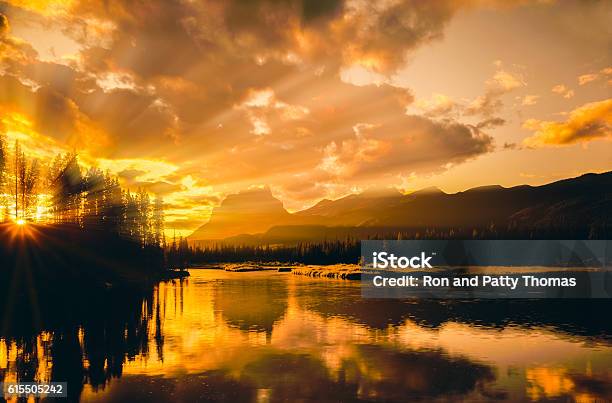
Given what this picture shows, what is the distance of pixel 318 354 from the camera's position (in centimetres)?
3884

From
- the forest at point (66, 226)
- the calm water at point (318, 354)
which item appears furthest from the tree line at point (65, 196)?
the calm water at point (318, 354)

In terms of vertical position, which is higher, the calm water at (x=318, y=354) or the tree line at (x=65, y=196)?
the tree line at (x=65, y=196)

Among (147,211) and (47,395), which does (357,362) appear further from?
(147,211)

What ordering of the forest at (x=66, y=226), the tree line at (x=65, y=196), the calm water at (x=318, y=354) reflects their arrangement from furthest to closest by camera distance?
the tree line at (x=65, y=196) < the forest at (x=66, y=226) < the calm water at (x=318, y=354)

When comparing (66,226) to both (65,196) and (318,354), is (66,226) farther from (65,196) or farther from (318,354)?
(318,354)

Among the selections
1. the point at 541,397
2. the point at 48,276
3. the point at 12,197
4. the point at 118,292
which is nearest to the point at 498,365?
the point at 541,397

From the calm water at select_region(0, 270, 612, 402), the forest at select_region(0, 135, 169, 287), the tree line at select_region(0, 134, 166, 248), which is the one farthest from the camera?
the tree line at select_region(0, 134, 166, 248)

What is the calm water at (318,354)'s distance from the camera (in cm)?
2830

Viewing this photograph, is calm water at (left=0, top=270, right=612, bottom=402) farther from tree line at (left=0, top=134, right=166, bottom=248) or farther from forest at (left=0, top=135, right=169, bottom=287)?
tree line at (left=0, top=134, right=166, bottom=248)

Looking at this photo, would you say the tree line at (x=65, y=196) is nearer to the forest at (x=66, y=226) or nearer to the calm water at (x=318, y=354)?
the forest at (x=66, y=226)

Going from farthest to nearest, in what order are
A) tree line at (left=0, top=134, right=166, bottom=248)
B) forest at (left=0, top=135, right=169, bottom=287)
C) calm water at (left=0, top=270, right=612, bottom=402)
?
tree line at (left=0, top=134, right=166, bottom=248)
forest at (left=0, top=135, right=169, bottom=287)
calm water at (left=0, top=270, right=612, bottom=402)

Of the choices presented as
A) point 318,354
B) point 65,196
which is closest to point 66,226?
point 65,196

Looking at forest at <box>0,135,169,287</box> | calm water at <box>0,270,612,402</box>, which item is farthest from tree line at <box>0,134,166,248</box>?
calm water at <box>0,270,612,402</box>

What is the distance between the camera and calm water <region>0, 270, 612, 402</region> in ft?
92.8
